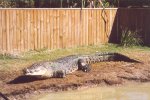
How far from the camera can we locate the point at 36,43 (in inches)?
544

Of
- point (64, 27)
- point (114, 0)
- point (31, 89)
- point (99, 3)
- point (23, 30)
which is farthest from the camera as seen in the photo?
point (114, 0)

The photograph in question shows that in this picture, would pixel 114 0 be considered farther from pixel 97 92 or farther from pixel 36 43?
pixel 97 92

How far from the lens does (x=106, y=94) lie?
965 cm

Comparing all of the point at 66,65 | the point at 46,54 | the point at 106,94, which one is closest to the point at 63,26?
the point at 46,54

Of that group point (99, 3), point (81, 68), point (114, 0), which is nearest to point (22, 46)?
point (81, 68)

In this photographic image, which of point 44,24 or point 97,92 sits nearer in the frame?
point 97,92

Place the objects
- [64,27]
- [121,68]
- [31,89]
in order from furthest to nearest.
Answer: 1. [64,27]
2. [121,68]
3. [31,89]

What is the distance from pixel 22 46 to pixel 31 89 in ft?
13.9

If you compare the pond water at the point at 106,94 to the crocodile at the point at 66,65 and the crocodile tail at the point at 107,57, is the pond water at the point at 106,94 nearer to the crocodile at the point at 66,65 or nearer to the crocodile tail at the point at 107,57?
the crocodile at the point at 66,65

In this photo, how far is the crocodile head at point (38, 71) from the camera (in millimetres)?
9859

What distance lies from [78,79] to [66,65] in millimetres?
834

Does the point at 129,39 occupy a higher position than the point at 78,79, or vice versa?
the point at 129,39

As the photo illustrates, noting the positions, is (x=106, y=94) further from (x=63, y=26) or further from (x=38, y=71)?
(x=63, y=26)

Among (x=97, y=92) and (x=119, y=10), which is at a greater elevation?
(x=119, y=10)
